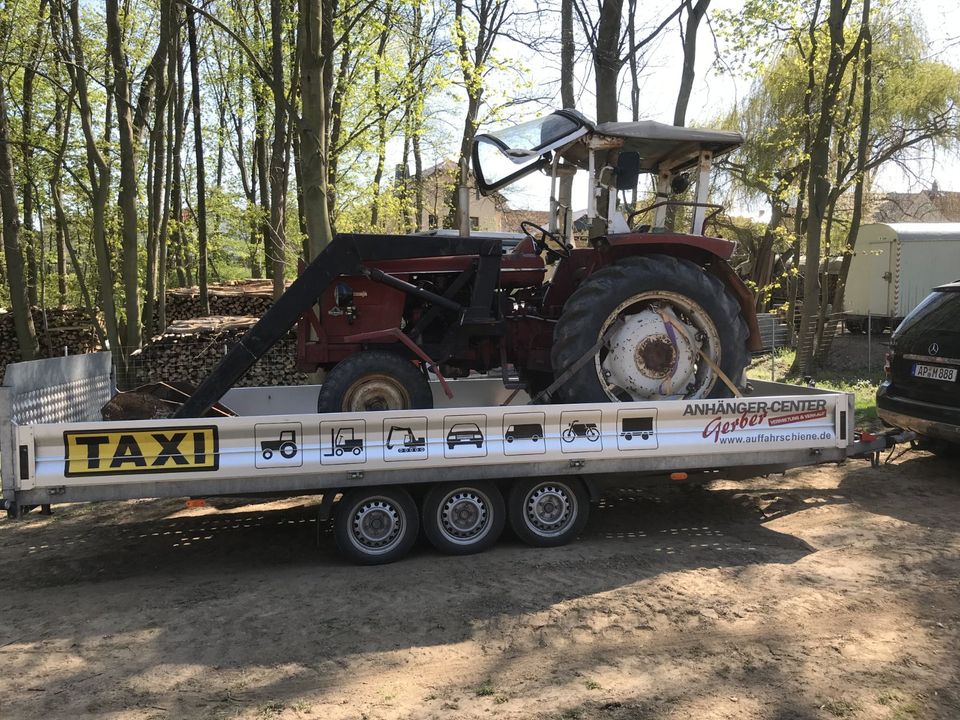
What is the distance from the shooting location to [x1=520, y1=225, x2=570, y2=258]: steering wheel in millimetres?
6211

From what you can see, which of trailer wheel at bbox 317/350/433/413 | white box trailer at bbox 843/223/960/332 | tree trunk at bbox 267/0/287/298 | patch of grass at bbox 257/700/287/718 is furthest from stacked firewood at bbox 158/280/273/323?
white box trailer at bbox 843/223/960/332

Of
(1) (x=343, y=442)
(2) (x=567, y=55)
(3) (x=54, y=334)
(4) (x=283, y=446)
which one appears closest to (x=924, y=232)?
(2) (x=567, y=55)

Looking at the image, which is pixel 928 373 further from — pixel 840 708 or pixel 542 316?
pixel 840 708

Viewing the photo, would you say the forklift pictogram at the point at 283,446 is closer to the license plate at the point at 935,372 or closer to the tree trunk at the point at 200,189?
the license plate at the point at 935,372

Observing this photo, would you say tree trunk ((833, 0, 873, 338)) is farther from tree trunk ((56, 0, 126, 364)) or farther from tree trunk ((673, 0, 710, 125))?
tree trunk ((56, 0, 126, 364))

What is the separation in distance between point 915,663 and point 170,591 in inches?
159

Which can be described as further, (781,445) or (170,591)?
(781,445)

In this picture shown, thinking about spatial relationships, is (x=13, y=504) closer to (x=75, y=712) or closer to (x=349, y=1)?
(x=75, y=712)

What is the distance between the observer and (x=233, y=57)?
864 inches

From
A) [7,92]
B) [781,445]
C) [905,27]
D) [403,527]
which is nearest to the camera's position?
[403,527]

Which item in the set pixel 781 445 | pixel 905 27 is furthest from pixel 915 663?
pixel 905 27

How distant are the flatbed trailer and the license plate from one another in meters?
1.35

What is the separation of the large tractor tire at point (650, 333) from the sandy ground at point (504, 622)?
107cm

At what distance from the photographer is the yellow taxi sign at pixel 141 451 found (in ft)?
14.2
